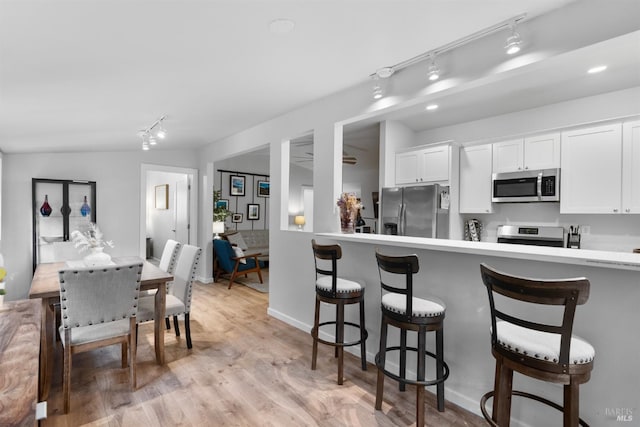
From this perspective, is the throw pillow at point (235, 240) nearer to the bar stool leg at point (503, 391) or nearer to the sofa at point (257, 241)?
the sofa at point (257, 241)

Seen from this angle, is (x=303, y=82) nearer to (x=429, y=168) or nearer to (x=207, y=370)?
(x=429, y=168)

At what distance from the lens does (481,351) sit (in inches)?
82.0

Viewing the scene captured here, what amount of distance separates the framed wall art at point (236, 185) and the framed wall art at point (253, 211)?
39 centimetres

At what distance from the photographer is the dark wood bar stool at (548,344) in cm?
128

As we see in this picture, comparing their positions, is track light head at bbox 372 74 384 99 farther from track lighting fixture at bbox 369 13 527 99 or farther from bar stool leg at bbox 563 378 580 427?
bar stool leg at bbox 563 378 580 427

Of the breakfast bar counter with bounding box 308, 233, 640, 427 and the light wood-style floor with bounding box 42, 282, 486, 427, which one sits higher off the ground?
the breakfast bar counter with bounding box 308, 233, 640, 427

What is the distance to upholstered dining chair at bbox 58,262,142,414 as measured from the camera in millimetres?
2086

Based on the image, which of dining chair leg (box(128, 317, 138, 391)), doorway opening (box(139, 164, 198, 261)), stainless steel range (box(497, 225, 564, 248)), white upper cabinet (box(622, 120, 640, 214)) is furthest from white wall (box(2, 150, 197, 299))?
white upper cabinet (box(622, 120, 640, 214))

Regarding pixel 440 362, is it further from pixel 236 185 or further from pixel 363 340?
pixel 236 185

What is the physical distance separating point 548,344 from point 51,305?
3262 millimetres

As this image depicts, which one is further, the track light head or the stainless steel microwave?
the stainless steel microwave

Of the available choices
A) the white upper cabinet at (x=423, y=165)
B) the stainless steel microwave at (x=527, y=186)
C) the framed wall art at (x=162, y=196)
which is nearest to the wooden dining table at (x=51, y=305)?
the white upper cabinet at (x=423, y=165)

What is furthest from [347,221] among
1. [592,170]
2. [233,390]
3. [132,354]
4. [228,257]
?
[228,257]

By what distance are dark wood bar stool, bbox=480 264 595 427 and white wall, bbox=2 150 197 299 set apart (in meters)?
5.55
